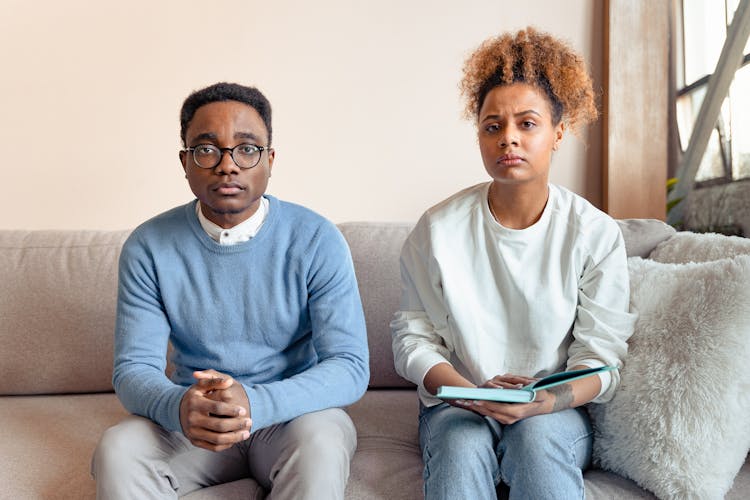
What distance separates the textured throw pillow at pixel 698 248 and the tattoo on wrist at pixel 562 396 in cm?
51

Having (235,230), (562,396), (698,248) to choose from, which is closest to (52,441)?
(235,230)

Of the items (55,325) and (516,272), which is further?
(55,325)

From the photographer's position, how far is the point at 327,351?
1536 mm

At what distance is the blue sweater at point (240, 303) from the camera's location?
5.07 ft

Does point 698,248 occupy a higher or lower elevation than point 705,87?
lower

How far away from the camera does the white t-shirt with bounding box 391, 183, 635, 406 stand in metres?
1.53

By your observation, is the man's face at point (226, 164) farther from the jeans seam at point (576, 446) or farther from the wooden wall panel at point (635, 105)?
the wooden wall panel at point (635, 105)

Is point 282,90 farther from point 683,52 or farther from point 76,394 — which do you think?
point 683,52

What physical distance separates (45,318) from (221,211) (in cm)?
75

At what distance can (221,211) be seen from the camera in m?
1.54

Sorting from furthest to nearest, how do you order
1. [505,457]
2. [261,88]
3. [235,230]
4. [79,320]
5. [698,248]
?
[261,88] → [79,320] → [698,248] → [235,230] → [505,457]

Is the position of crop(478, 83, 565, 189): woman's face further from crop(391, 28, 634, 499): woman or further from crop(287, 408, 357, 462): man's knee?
crop(287, 408, 357, 462): man's knee

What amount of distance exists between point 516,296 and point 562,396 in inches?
9.5

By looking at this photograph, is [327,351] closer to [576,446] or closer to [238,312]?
[238,312]
